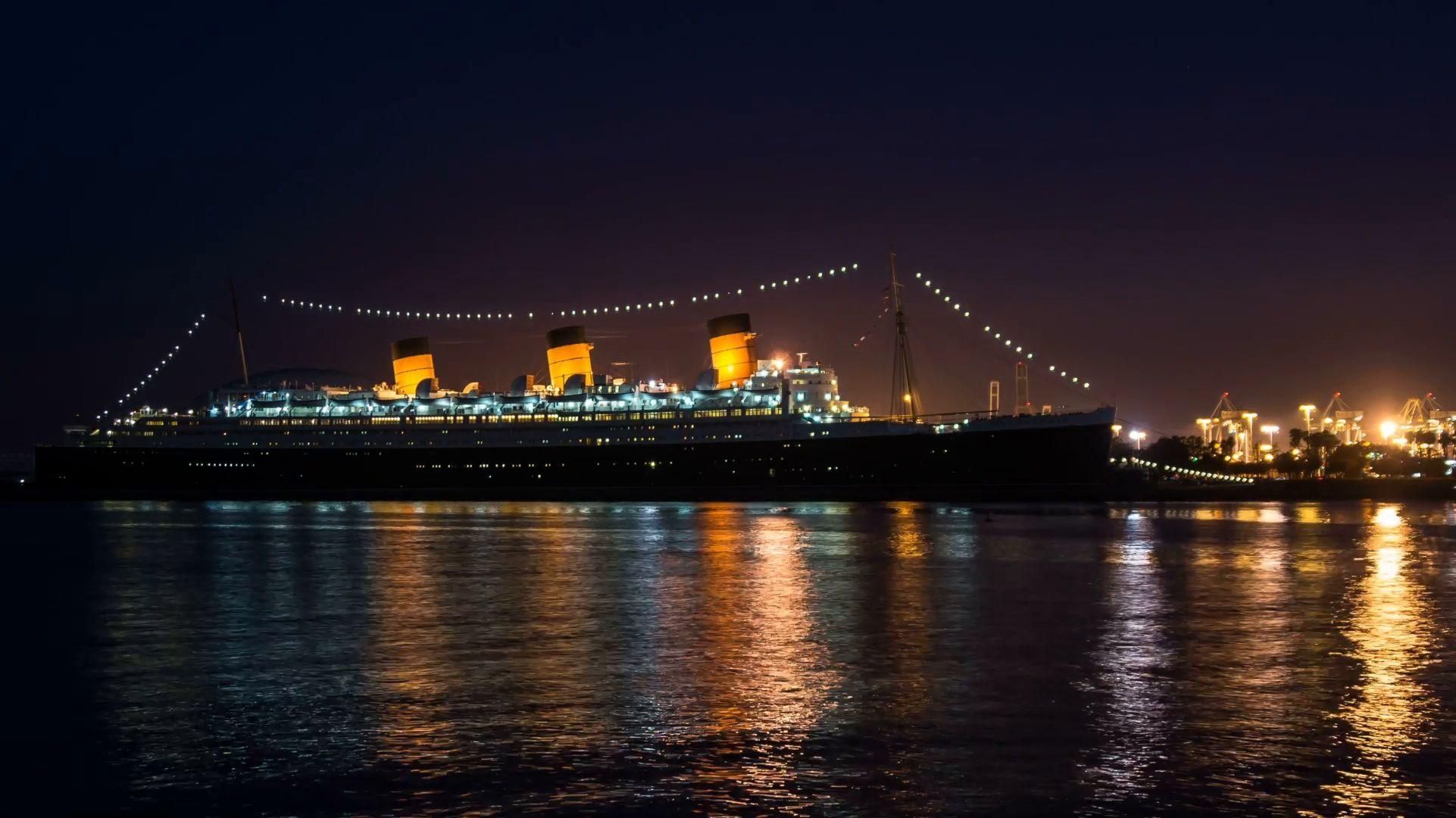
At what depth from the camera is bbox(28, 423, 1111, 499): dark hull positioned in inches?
2653

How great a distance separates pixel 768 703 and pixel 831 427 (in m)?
56.9

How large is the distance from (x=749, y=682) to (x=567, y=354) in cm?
6658

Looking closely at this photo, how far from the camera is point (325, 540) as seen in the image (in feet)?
127

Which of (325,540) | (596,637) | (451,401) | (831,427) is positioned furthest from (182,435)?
(596,637)

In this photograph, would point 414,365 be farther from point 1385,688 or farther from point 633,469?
point 1385,688

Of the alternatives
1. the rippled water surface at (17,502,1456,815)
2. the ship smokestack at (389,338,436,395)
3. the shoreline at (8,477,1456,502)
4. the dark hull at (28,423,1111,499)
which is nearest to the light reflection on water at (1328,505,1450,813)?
the rippled water surface at (17,502,1456,815)

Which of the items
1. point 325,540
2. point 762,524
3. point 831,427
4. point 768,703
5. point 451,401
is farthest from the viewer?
point 451,401

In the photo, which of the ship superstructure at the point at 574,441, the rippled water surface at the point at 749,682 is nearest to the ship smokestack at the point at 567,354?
the ship superstructure at the point at 574,441

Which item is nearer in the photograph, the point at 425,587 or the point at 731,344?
the point at 425,587

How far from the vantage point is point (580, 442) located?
75125mm

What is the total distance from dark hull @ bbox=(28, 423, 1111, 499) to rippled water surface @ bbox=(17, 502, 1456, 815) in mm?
35146

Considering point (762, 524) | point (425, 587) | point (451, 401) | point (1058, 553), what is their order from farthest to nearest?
1. point (451, 401)
2. point (762, 524)
3. point (1058, 553)
4. point (425, 587)

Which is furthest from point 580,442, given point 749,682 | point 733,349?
point 749,682

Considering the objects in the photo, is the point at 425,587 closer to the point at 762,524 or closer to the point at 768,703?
the point at 768,703
